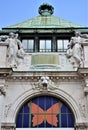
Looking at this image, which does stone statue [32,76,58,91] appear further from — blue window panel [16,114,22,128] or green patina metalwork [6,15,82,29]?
green patina metalwork [6,15,82,29]

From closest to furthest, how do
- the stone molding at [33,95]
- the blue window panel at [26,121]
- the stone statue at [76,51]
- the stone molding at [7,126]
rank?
the stone molding at [7,126] → the stone molding at [33,95] → the blue window panel at [26,121] → the stone statue at [76,51]

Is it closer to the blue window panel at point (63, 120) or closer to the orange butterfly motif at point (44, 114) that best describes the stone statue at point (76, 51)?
the orange butterfly motif at point (44, 114)

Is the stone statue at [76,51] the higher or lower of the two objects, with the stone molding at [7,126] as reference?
higher

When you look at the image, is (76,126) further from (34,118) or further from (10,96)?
(10,96)

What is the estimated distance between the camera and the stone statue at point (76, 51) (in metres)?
20.4

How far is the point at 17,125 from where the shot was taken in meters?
18.8

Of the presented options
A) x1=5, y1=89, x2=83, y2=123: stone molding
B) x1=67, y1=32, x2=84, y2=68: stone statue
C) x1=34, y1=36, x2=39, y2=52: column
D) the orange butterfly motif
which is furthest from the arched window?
x1=34, y1=36, x2=39, y2=52: column

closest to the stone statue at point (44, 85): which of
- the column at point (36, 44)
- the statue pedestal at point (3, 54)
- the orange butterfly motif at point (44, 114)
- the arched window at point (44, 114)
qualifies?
the arched window at point (44, 114)

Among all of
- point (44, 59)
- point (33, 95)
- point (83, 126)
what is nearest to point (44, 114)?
point (33, 95)

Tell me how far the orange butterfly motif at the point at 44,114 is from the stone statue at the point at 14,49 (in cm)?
321

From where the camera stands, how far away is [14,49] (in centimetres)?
2094

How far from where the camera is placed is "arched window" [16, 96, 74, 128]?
61.6 ft

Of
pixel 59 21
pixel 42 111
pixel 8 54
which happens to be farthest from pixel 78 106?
pixel 59 21

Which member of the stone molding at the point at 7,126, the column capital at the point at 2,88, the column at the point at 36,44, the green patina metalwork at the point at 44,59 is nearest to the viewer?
the stone molding at the point at 7,126
